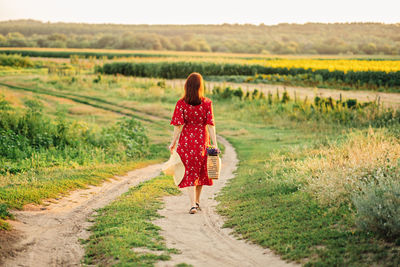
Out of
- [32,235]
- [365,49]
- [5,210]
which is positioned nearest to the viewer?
[32,235]

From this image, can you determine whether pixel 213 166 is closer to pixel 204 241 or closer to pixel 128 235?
pixel 204 241

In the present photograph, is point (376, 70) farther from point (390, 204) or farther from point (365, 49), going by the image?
point (365, 49)

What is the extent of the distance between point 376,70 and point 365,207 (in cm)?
3721

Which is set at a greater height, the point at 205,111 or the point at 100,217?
the point at 205,111

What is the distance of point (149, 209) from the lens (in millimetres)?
8930

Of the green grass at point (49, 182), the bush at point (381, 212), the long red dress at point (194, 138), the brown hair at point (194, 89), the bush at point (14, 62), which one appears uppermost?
the bush at point (14, 62)

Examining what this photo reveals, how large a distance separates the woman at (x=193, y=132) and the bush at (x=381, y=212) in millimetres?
2850

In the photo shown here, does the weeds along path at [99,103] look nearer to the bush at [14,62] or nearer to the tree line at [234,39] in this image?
the bush at [14,62]

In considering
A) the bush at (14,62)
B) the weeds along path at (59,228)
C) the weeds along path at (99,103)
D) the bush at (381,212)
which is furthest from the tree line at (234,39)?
the bush at (381,212)

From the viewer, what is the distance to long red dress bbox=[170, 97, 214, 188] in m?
8.18

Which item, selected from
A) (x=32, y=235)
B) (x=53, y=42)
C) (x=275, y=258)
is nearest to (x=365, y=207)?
(x=275, y=258)

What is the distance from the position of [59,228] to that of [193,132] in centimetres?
285

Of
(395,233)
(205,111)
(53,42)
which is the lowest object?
(395,233)

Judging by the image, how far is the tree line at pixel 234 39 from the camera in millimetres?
109000
